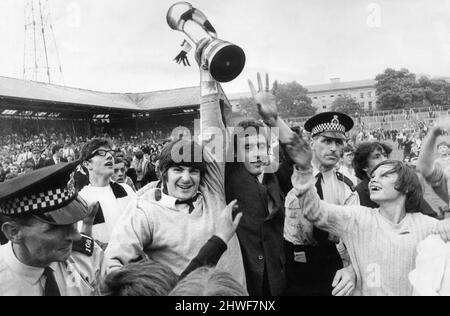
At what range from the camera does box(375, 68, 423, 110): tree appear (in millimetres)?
42594

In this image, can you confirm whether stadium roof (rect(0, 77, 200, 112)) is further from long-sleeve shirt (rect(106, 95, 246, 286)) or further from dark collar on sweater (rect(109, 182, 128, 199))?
long-sleeve shirt (rect(106, 95, 246, 286))

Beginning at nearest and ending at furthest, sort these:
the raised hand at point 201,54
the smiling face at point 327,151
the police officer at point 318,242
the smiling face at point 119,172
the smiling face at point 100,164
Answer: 1. the raised hand at point 201,54
2. the police officer at point 318,242
3. the smiling face at point 327,151
4. the smiling face at point 100,164
5. the smiling face at point 119,172

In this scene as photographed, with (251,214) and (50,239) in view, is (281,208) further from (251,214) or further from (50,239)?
(50,239)

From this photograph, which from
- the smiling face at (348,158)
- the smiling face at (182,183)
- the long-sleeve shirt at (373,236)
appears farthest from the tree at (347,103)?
the smiling face at (182,183)

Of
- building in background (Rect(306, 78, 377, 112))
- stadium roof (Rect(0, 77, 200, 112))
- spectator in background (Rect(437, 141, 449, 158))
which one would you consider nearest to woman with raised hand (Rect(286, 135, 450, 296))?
spectator in background (Rect(437, 141, 449, 158))

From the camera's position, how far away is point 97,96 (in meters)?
24.1

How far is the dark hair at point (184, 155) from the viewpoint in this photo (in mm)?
1874

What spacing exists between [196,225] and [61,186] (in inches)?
23.7

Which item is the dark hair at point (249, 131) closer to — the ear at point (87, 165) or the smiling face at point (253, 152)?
the smiling face at point (253, 152)

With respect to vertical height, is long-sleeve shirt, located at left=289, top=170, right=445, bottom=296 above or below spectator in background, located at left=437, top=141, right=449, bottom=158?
below

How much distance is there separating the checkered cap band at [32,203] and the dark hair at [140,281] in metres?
0.42

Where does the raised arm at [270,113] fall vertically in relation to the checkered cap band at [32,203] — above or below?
above

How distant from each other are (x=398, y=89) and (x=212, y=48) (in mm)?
44729
